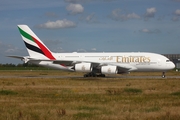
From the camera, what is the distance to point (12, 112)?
13.2 m

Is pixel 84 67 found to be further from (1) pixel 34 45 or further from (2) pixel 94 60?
(1) pixel 34 45

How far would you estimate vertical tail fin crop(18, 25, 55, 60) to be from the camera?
46500 millimetres

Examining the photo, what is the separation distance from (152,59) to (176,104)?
27.9 m

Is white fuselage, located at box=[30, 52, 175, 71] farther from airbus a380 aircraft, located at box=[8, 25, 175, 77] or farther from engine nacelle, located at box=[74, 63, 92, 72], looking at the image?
engine nacelle, located at box=[74, 63, 92, 72]

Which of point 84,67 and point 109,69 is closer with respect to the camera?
point 109,69

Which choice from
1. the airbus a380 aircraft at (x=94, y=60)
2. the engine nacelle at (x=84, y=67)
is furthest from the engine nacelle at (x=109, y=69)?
the engine nacelle at (x=84, y=67)

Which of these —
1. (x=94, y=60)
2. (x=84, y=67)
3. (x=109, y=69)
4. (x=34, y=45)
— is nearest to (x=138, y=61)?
(x=109, y=69)

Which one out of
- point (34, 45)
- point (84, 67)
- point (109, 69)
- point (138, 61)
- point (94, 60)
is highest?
point (34, 45)

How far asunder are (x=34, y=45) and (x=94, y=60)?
8827mm

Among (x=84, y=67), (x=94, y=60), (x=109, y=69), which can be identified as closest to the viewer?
(x=109, y=69)

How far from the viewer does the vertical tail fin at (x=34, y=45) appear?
46.5m

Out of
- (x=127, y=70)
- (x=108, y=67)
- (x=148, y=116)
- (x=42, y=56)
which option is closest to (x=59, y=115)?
(x=148, y=116)

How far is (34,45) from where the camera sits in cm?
4656

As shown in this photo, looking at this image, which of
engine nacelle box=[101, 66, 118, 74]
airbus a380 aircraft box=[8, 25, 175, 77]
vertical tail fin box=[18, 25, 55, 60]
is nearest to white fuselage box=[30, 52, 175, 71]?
airbus a380 aircraft box=[8, 25, 175, 77]
